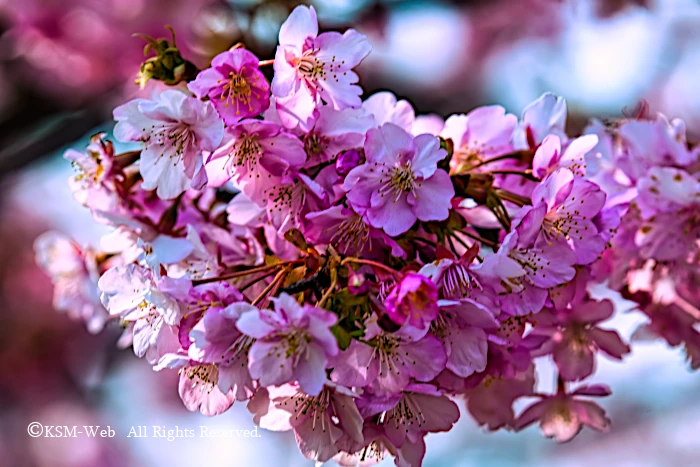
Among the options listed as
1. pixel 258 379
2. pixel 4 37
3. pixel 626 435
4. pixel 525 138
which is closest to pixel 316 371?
A: pixel 258 379

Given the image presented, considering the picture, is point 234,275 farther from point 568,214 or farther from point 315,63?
point 568,214

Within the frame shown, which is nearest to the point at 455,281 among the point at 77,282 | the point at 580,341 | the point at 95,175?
the point at 580,341

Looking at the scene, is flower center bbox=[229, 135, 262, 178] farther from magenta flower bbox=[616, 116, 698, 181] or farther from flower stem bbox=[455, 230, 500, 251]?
magenta flower bbox=[616, 116, 698, 181]

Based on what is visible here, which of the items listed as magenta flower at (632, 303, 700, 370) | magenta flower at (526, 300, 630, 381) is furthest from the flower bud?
magenta flower at (632, 303, 700, 370)

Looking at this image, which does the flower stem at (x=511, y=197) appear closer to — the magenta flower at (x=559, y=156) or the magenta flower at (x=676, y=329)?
the magenta flower at (x=559, y=156)

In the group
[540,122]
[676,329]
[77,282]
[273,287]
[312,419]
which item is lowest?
[312,419]

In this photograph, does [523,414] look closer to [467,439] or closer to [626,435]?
[467,439]
